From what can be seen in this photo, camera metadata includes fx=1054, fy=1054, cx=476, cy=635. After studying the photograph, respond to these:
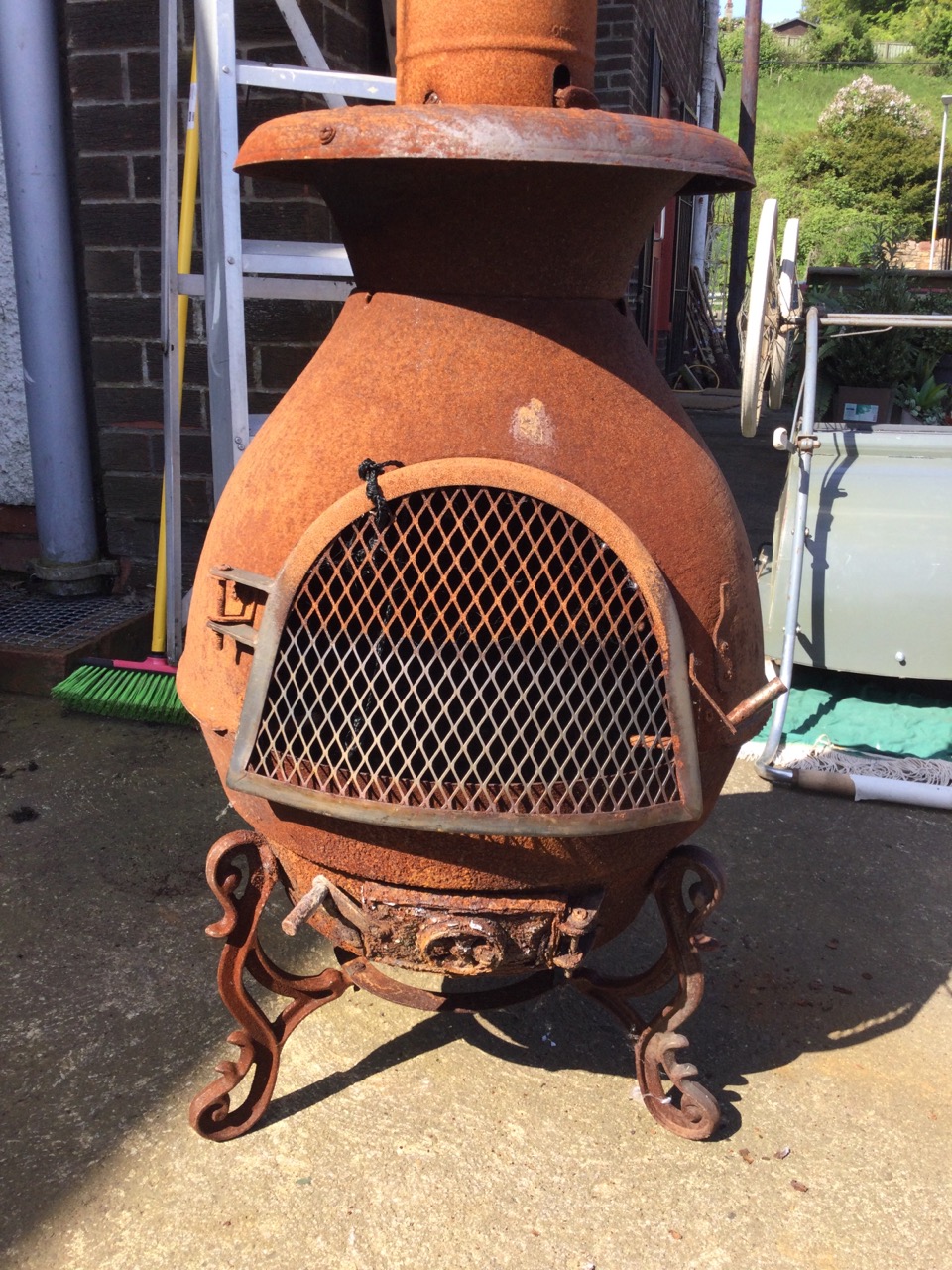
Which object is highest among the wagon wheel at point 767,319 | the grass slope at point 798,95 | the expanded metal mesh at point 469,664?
the grass slope at point 798,95

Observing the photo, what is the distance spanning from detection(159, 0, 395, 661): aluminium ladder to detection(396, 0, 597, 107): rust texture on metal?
1.20m

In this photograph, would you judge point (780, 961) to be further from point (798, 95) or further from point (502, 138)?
point (798, 95)

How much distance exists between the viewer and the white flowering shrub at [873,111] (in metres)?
37.8

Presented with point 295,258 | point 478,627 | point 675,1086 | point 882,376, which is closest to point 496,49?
point 478,627

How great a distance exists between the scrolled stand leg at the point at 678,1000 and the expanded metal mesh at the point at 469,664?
1.01ft

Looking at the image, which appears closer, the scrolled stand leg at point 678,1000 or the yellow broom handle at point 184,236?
the scrolled stand leg at point 678,1000

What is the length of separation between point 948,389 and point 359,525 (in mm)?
4251

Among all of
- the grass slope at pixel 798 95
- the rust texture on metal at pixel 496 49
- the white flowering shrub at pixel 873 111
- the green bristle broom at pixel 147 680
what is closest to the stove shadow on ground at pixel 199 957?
the green bristle broom at pixel 147 680

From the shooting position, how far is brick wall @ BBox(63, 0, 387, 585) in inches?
133

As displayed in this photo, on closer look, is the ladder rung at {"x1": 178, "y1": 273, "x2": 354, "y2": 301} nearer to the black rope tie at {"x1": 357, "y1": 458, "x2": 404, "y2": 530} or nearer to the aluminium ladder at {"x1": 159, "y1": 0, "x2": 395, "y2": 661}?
the aluminium ladder at {"x1": 159, "y1": 0, "x2": 395, "y2": 661}

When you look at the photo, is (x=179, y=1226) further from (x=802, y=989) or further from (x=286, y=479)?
(x=802, y=989)

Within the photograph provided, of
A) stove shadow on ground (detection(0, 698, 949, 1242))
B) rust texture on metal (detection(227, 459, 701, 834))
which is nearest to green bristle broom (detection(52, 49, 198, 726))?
stove shadow on ground (detection(0, 698, 949, 1242))

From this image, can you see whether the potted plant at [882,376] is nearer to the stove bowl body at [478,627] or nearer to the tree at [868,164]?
the stove bowl body at [478,627]

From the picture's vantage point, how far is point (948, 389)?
489cm
